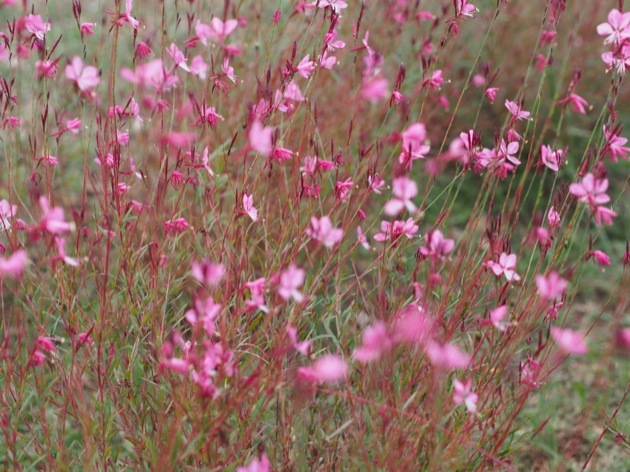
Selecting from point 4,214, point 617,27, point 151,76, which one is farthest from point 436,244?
point 4,214

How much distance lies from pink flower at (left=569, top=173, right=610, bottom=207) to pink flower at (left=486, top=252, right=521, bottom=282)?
277 millimetres

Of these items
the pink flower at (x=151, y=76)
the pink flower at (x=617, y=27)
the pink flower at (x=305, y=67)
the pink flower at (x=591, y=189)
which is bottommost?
the pink flower at (x=305, y=67)

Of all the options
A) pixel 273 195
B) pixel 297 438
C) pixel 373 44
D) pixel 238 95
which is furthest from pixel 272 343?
pixel 373 44

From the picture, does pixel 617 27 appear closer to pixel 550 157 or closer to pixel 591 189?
pixel 550 157

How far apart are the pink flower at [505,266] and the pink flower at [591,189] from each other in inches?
10.9

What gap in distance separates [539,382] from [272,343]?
70cm

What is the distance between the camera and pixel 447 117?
3994 millimetres

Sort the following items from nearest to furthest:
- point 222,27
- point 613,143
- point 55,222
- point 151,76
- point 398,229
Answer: point 55,222 < point 151,76 < point 222,27 < point 613,143 < point 398,229

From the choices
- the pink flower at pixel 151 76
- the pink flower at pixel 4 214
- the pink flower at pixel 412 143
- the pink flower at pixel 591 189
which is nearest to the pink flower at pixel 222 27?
the pink flower at pixel 151 76

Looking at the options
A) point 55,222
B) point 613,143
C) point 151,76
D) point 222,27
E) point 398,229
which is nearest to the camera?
point 55,222

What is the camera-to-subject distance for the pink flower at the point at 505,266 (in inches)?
70.7

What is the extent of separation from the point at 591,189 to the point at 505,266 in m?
0.33

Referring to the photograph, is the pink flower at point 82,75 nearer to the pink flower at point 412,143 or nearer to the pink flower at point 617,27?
the pink flower at point 412,143

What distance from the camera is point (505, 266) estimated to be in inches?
72.1
